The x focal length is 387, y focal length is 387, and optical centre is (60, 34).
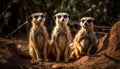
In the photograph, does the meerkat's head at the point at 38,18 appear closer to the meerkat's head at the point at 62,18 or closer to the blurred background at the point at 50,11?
the meerkat's head at the point at 62,18

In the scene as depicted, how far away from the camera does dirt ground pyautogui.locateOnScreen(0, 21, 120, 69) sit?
287 inches

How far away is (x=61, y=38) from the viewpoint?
8.49 meters

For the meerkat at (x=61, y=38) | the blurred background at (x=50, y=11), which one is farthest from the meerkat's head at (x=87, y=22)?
the blurred background at (x=50, y=11)

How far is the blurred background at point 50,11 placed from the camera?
38.2 ft

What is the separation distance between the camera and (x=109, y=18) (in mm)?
12055

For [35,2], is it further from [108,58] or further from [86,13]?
[108,58]

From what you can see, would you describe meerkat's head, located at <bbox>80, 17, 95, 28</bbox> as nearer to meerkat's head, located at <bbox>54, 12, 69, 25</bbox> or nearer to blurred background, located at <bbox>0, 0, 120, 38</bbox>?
meerkat's head, located at <bbox>54, 12, 69, 25</bbox>

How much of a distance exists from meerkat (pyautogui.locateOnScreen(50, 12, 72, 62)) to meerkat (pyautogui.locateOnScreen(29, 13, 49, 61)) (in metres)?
0.20

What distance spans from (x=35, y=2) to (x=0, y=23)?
4.12ft

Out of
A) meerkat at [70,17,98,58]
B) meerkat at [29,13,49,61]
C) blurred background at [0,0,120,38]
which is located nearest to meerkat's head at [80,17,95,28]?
meerkat at [70,17,98,58]

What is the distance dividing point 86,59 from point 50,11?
14.1 ft

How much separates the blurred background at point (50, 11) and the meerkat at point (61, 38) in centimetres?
293

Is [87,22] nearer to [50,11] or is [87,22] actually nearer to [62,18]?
[62,18]

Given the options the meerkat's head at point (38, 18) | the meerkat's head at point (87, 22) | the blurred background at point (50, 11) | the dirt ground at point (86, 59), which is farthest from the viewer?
the blurred background at point (50, 11)
